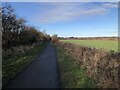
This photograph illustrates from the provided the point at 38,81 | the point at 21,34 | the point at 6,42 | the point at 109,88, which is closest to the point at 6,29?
the point at 6,42

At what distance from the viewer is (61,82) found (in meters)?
13.1

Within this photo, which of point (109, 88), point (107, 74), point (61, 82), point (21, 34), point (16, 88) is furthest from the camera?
point (21, 34)

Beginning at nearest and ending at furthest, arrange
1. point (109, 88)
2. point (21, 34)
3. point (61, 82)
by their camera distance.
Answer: point (109, 88), point (61, 82), point (21, 34)

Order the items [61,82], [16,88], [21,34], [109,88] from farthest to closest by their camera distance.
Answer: [21,34], [61,82], [16,88], [109,88]

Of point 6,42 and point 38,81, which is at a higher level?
point 6,42

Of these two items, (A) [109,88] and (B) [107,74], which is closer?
(A) [109,88]

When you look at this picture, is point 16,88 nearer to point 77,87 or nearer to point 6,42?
point 77,87

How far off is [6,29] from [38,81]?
2023 cm

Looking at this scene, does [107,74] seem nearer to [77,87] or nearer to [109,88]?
[109,88]

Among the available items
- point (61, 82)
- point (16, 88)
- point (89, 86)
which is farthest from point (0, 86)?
point (89, 86)

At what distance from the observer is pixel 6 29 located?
32.6m

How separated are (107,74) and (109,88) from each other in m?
1.04

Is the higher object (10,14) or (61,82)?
(10,14)

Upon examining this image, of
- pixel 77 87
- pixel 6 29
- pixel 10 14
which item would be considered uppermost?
pixel 10 14
